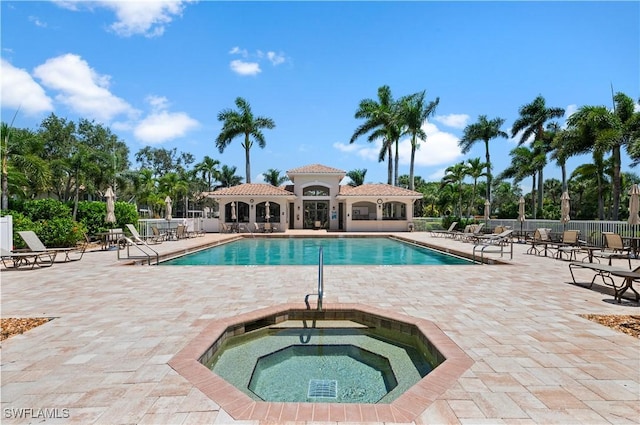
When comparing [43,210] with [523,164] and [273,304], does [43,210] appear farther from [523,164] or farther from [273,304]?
[523,164]

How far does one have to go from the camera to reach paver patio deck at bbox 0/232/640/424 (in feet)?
8.89

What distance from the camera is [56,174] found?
2556cm

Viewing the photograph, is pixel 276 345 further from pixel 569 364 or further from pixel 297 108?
pixel 297 108

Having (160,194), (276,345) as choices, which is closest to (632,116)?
(276,345)

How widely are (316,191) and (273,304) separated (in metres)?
22.8

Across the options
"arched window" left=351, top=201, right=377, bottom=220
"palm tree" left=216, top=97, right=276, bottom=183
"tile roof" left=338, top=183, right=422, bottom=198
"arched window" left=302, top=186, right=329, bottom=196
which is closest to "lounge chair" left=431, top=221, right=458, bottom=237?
"tile roof" left=338, top=183, right=422, bottom=198

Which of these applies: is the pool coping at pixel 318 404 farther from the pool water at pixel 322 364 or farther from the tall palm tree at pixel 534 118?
the tall palm tree at pixel 534 118

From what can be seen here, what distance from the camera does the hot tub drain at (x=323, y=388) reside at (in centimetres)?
350

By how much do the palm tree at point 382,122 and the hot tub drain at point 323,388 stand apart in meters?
29.2

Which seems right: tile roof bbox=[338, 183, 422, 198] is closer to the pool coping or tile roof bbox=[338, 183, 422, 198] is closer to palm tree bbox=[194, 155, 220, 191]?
the pool coping

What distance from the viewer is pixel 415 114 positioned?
97.4 ft

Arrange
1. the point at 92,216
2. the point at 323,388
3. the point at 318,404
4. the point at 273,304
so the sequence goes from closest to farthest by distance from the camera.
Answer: the point at 318,404
the point at 323,388
the point at 273,304
the point at 92,216

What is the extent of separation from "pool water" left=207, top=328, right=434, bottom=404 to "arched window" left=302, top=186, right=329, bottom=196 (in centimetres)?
2326

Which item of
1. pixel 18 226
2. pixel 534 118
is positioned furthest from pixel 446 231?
pixel 18 226
